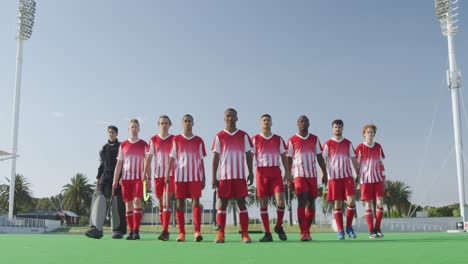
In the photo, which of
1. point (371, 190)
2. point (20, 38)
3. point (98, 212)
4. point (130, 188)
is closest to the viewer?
point (98, 212)

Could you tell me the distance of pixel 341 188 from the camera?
363 inches

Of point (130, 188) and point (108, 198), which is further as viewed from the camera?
point (108, 198)

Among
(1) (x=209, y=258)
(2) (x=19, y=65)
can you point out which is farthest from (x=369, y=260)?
(2) (x=19, y=65)

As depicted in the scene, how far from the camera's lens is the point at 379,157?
10000 millimetres

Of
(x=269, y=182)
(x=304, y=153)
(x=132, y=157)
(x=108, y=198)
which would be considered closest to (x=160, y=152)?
(x=132, y=157)

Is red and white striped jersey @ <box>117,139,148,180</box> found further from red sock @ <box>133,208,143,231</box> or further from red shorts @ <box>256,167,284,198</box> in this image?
red shorts @ <box>256,167,284,198</box>

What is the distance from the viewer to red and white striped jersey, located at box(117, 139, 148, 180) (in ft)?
30.0

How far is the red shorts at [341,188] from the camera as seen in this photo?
914 centimetres

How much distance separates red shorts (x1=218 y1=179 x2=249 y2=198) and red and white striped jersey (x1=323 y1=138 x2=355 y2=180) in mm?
2519

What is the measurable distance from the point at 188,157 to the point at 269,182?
4.94ft

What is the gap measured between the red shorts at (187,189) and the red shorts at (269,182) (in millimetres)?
1075

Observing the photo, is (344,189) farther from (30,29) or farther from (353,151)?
(30,29)

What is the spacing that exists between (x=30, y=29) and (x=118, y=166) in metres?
46.4

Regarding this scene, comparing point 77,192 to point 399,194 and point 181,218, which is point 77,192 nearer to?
point 399,194
